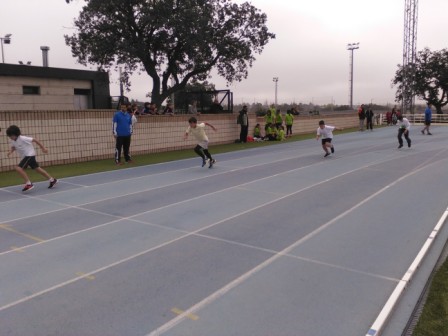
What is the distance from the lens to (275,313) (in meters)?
3.85

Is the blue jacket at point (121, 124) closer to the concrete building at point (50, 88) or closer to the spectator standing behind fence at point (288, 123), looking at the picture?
the concrete building at point (50, 88)

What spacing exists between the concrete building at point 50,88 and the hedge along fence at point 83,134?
721 cm

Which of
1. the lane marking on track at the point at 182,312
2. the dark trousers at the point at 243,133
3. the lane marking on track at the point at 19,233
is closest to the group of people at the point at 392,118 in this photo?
the dark trousers at the point at 243,133

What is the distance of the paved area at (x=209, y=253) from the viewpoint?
3.79m

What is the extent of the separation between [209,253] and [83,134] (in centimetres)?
1069

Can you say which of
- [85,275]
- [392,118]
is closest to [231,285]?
[85,275]

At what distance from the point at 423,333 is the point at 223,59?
25.1 m

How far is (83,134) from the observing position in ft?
48.4

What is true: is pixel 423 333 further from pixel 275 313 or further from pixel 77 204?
pixel 77 204

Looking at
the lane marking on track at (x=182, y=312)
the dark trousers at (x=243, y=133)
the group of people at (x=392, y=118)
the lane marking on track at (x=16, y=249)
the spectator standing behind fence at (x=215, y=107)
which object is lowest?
the lane marking on track at (x=182, y=312)

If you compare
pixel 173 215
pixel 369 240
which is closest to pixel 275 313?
pixel 369 240

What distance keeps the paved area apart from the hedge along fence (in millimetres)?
3290

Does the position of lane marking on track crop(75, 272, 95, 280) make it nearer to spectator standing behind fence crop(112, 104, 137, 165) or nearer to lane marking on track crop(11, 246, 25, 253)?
lane marking on track crop(11, 246, 25, 253)

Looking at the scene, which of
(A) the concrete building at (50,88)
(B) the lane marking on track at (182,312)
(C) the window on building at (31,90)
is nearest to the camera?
(B) the lane marking on track at (182,312)
